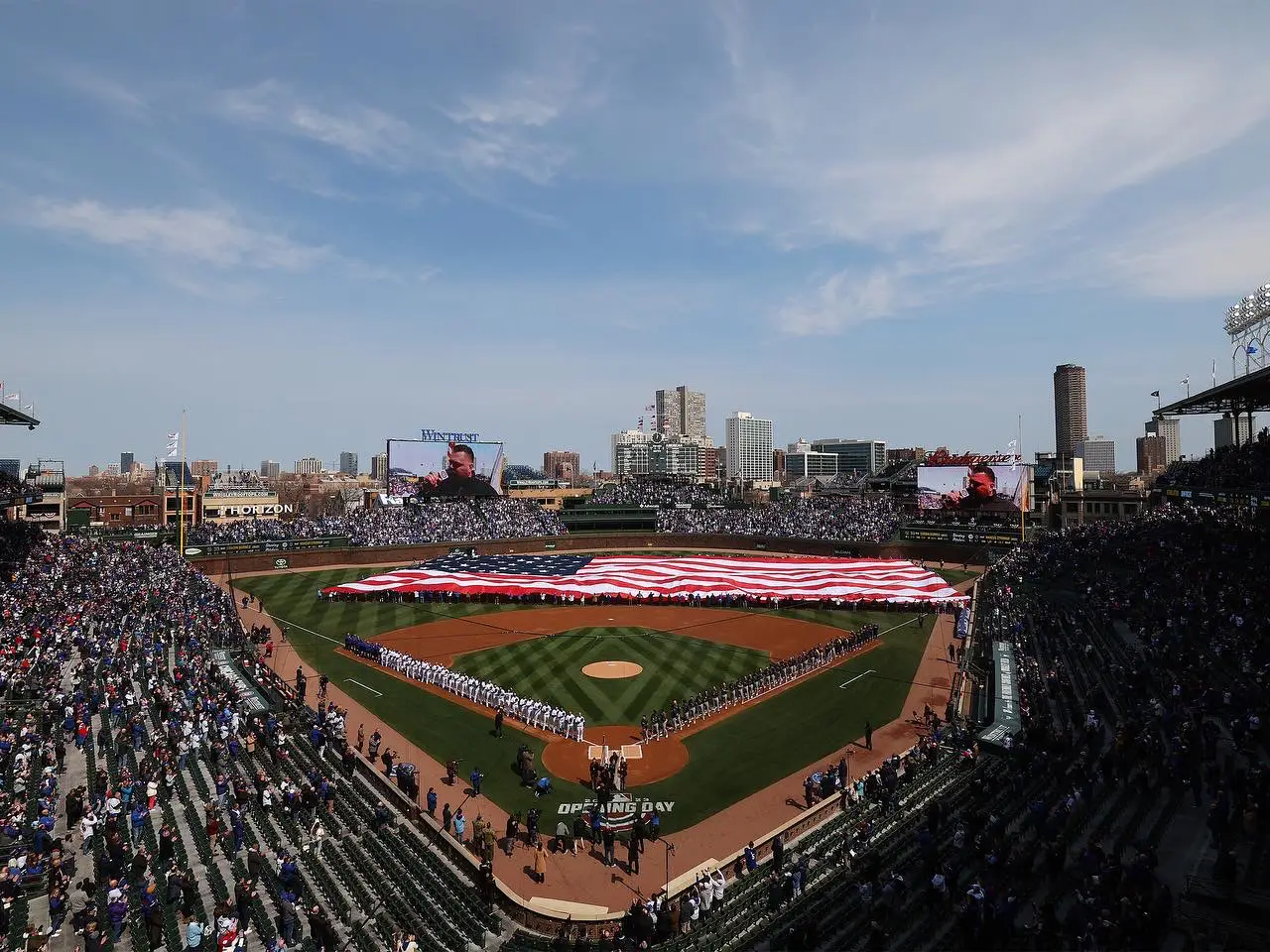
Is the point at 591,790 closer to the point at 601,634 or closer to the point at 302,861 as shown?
the point at 302,861

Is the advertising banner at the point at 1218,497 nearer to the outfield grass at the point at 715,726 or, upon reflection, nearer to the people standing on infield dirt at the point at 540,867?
the outfield grass at the point at 715,726

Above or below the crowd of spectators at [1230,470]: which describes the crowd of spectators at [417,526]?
below

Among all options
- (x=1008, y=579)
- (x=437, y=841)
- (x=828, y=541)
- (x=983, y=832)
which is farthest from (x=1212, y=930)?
(x=828, y=541)

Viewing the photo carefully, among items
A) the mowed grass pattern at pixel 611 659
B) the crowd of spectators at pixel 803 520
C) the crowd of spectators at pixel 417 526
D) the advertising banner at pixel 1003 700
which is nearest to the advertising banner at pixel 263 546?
the crowd of spectators at pixel 417 526

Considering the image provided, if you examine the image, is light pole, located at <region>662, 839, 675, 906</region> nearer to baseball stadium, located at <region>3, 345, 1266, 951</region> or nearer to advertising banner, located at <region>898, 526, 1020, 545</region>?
baseball stadium, located at <region>3, 345, 1266, 951</region>

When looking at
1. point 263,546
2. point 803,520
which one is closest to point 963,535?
point 803,520

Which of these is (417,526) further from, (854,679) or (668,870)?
(668,870)
